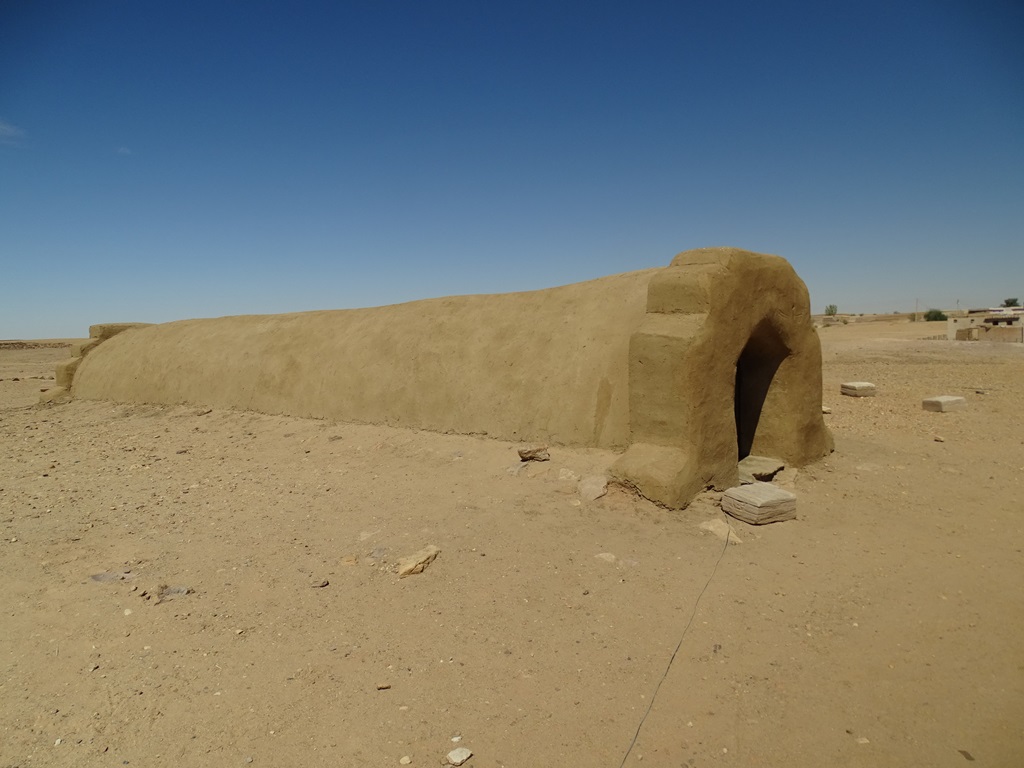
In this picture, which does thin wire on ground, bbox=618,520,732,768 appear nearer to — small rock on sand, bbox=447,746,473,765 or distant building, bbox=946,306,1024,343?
small rock on sand, bbox=447,746,473,765

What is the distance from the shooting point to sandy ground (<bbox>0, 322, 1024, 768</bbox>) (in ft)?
9.58

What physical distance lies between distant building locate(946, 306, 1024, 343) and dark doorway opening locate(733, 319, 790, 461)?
808 inches

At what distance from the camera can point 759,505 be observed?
5.20 metres

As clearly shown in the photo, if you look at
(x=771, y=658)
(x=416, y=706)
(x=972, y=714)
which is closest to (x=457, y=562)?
(x=416, y=706)

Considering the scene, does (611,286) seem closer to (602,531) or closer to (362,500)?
(602,531)

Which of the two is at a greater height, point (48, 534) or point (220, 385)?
point (220, 385)

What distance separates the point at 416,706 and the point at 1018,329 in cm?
2619

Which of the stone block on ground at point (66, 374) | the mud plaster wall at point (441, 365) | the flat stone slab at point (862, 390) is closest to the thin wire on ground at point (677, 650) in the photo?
the mud plaster wall at point (441, 365)

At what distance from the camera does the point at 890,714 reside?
299 cm

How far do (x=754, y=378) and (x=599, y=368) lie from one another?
2.00m

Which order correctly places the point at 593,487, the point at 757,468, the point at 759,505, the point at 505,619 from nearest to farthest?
the point at 505,619
the point at 759,505
the point at 593,487
the point at 757,468

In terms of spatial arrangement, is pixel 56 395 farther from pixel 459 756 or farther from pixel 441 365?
pixel 459 756

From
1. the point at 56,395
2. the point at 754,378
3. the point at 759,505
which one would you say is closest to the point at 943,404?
the point at 754,378

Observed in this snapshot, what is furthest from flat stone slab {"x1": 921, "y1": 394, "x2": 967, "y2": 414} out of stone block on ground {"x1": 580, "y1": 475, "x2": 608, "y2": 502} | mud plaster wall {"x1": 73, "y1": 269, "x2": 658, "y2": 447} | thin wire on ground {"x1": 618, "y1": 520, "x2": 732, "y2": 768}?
stone block on ground {"x1": 580, "y1": 475, "x2": 608, "y2": 502}
